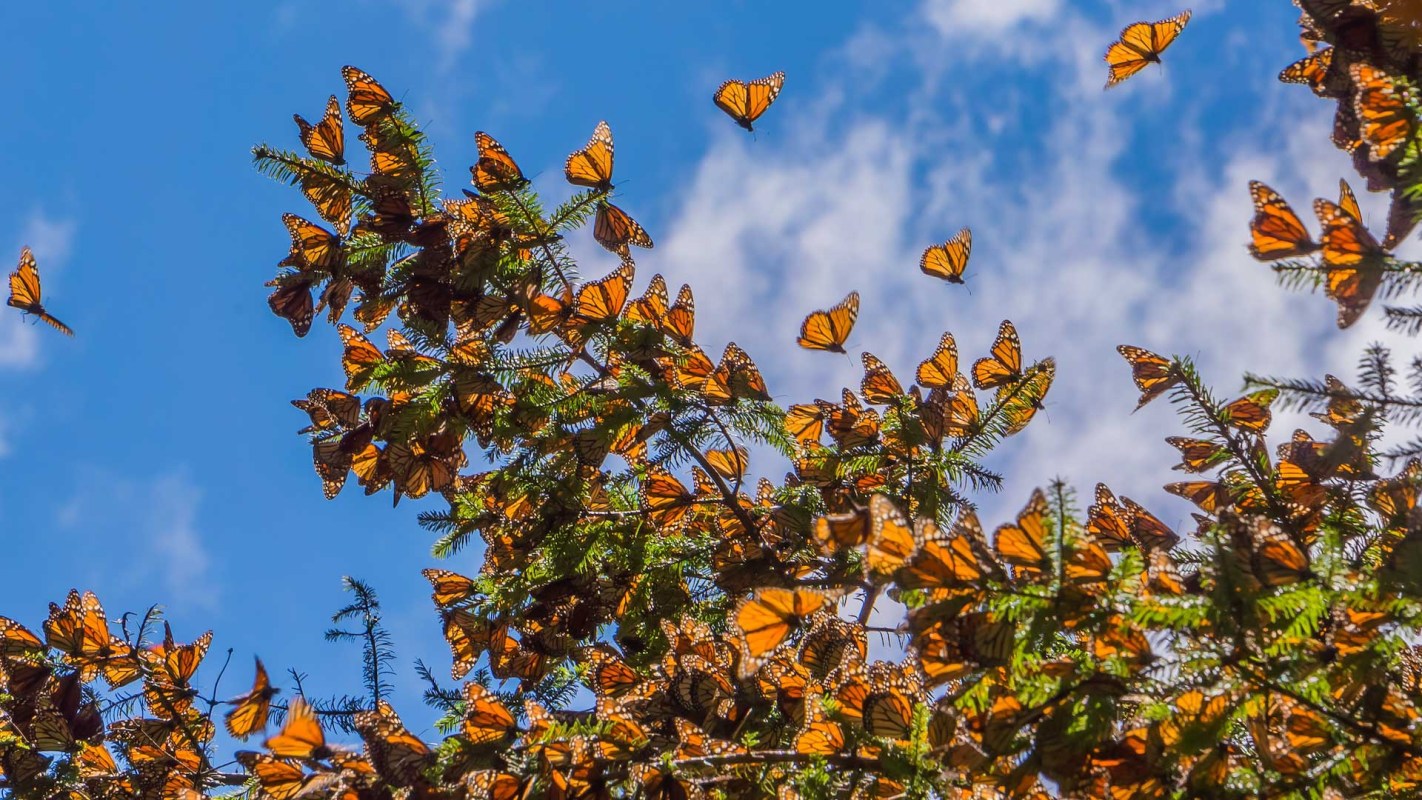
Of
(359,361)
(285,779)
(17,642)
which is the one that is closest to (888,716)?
(285,779)

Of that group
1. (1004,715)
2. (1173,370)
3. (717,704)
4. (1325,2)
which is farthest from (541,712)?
(1325,2)

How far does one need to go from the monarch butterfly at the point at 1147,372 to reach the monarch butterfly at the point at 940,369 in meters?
0.41

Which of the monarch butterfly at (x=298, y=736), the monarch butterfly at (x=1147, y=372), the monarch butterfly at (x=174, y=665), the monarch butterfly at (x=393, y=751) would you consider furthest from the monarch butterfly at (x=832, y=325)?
the monarch butterfly at (x=174, y=665)

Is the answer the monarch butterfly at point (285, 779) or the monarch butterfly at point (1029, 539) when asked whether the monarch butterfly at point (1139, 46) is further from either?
→ the monarch butterfly at point (285, 779)

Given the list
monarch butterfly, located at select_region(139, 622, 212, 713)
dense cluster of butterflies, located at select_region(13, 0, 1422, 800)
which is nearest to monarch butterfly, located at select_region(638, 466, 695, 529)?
dense cluster of butterflies, located at select_region(13, 0, 1422, 800)

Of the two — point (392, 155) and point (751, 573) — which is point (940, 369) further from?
point (392, 155)

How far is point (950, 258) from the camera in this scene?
7.97 feet

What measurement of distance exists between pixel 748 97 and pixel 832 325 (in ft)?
2.02

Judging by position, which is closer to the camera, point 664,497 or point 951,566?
point 951,566

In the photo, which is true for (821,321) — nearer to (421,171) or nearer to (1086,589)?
(421,171)

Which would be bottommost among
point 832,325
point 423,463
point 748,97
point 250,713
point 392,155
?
point 250,713

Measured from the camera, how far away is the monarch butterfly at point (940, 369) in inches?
90.4

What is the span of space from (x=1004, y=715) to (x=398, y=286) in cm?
163

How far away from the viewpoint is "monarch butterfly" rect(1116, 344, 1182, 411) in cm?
193
